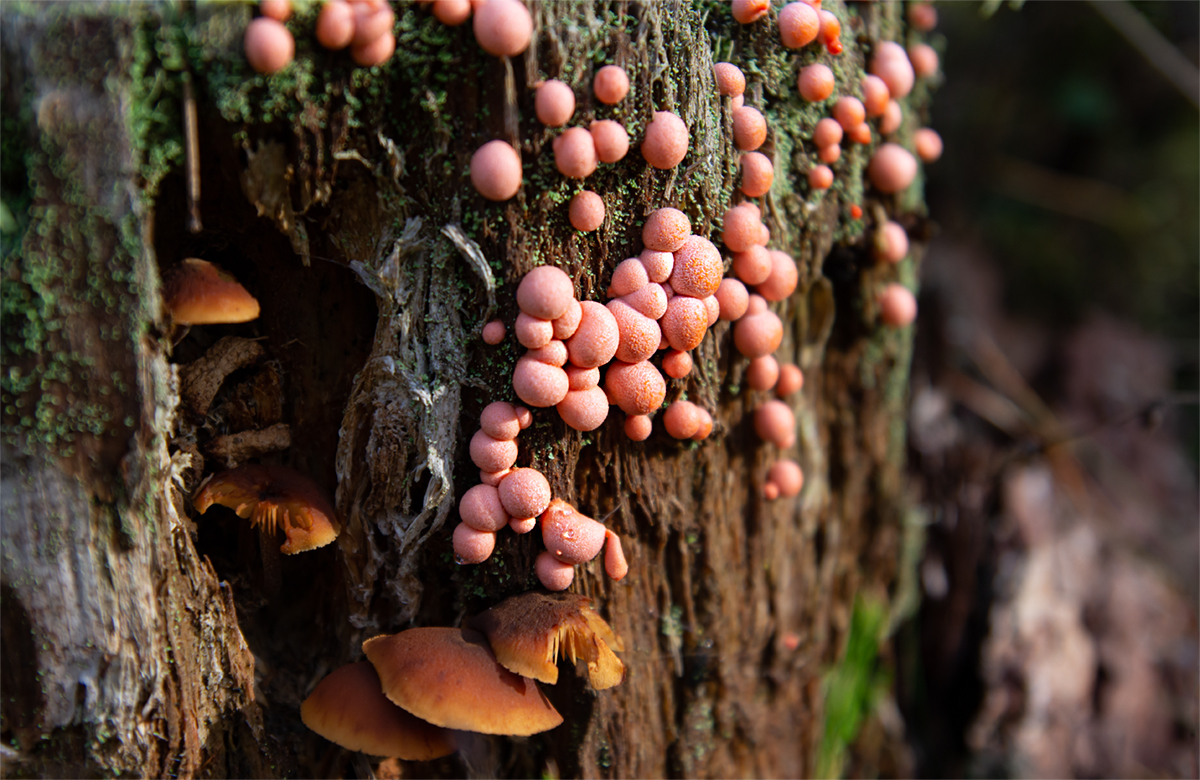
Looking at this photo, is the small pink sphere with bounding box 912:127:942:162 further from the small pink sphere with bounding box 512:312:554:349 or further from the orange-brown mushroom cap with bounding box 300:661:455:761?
the orange-brown mushroom cap with bounding box 300:661:455:761

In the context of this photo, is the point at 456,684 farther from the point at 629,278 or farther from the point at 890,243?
the point at 890,243

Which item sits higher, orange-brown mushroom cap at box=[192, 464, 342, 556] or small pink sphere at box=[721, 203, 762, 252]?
small pink sphere at box=[721, 203, 762, 252]

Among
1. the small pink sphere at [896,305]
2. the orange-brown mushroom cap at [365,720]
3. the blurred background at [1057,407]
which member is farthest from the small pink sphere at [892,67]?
the orange-brown mushroom cap at [365,720]

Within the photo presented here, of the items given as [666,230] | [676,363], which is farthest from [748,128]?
[676,363]

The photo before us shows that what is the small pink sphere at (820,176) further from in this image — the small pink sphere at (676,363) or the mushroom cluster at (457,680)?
the mushroom cluster at (457,680)

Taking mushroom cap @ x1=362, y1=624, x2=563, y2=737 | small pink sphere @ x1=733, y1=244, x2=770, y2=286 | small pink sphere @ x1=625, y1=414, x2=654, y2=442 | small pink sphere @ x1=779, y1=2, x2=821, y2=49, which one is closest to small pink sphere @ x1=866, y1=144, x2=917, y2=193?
small pink sphere @ x1=779, y1=2, x2=821, y2=49
